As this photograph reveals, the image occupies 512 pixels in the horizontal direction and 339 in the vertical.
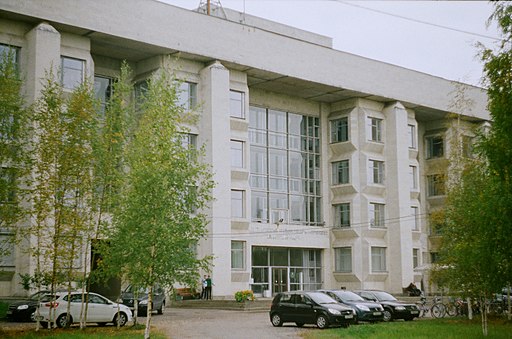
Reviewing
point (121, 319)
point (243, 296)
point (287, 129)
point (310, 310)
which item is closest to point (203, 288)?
point (243, 296)

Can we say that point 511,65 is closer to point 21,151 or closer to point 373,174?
point 21,151

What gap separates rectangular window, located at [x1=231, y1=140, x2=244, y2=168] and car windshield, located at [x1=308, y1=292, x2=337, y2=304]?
73.3 ft

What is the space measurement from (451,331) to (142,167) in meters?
12.2

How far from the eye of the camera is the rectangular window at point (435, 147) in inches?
2590

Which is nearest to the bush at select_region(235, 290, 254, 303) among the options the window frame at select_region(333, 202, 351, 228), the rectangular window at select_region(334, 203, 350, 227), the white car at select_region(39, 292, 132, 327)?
the white car at select_region(39, 292, 132, 327)

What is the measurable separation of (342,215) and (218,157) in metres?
14.7

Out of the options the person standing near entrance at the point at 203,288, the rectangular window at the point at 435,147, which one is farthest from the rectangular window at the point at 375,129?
the person standing near entrance at the point at 203,288

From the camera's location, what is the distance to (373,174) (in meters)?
57.9

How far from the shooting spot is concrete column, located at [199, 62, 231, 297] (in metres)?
45.9

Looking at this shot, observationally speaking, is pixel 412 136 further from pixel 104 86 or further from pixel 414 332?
pixel 414 332

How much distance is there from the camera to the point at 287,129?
56.1m

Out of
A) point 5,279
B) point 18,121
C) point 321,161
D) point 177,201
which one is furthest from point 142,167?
point 321,161

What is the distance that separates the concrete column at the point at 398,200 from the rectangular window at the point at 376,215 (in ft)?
1.67

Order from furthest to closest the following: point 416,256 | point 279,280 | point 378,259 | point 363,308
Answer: point 416,256 → point 378,259 → point 279,280 → point 363,308
